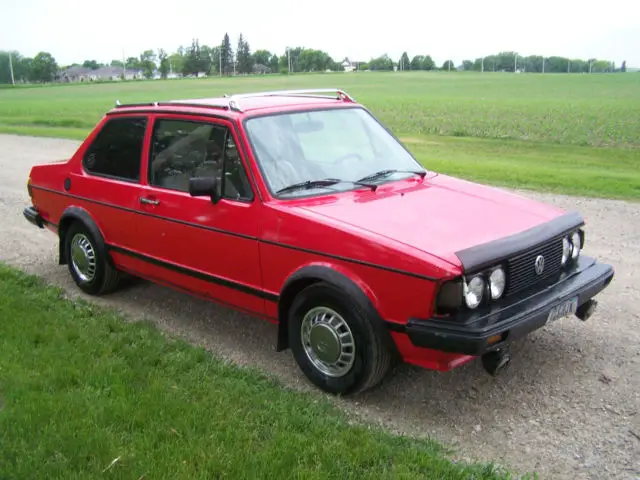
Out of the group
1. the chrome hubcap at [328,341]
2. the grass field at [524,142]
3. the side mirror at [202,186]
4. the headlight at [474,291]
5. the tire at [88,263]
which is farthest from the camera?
the grass field at [524,142]

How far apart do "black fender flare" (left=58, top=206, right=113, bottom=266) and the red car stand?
1 centimetres

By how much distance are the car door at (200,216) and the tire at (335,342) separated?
406mm

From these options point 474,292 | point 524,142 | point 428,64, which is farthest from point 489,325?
point 428,64

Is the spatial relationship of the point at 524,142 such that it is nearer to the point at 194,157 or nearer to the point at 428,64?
the point at 194,157

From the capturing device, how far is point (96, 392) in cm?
404

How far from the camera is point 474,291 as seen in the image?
372 cm

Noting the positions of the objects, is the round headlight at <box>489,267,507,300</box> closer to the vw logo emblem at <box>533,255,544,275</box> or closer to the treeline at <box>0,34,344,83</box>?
the vw logo emblem at <box>533,255,544,275</box>

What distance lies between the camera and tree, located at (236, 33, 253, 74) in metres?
145

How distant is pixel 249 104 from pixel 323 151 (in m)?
0.70

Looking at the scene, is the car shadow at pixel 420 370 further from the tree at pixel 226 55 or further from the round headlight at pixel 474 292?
the tree at pixel 226 55

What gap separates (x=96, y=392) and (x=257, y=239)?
139 centimetres

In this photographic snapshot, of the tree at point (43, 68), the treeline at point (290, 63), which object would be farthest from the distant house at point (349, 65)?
the tree at point (43, 68)

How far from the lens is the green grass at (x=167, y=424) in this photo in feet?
10.9

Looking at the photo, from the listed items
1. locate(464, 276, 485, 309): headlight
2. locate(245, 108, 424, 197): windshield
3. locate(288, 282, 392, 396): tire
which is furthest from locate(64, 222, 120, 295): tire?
locate(464, 276, 485, 309): headlight
